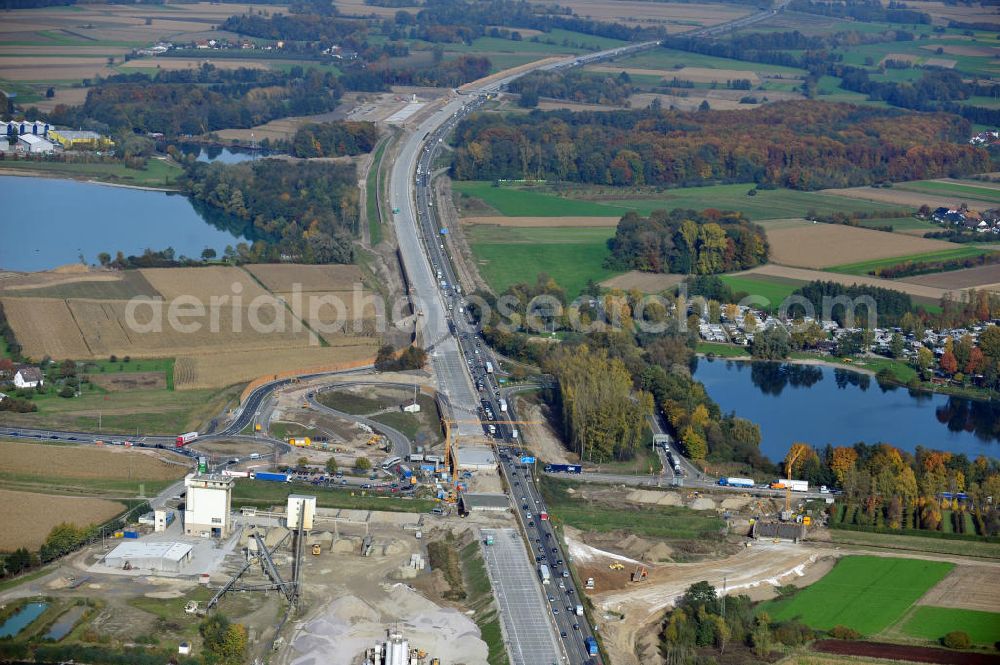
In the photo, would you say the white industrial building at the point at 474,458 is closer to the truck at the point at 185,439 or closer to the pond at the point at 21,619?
the truck at the point at 185,439

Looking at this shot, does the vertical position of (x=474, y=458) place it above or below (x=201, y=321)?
below

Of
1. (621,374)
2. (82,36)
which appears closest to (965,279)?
(621,374)

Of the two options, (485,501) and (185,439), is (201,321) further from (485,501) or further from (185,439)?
(485,501)

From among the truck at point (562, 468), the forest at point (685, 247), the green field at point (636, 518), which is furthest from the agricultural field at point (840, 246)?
the green field at point (636, 518)

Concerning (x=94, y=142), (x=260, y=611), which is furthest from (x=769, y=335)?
(x=94, y=142)

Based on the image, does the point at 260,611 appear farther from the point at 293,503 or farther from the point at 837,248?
the point at 837,248

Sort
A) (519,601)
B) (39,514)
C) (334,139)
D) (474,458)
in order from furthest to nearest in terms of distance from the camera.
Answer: (334,139), (474,458), (39,514), (519,601)
